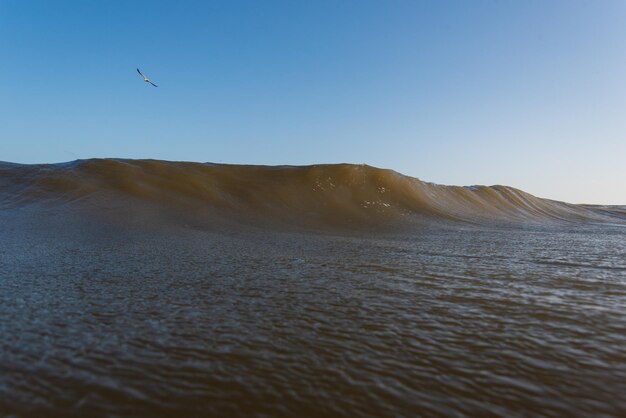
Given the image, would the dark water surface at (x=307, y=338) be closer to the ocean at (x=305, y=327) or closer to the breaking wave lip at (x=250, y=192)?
the ocean at (x=305, y=327)

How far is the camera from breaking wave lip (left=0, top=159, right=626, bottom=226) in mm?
9555

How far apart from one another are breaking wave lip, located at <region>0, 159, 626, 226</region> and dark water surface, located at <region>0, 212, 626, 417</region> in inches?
218

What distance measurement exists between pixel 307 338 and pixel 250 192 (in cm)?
936

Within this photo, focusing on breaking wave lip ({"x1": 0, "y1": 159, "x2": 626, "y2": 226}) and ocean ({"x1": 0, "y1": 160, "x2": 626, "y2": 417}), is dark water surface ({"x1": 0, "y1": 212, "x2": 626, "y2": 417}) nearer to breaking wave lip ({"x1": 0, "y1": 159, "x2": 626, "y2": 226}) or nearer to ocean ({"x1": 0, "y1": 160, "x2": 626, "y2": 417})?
ocean ({"x1": 0, "y1": 160, "x2": 626, "y2": 417})

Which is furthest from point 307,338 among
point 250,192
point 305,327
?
point 250,192

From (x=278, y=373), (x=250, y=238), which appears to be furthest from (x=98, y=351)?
(x=250, y=238)

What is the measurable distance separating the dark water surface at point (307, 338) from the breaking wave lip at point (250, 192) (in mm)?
5545

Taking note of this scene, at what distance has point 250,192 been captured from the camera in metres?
11.2

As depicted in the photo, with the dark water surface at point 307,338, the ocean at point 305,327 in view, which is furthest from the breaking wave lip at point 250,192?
the dark water surface at point 307,338

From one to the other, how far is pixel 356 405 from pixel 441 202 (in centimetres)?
1284

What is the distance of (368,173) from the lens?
13.9 m

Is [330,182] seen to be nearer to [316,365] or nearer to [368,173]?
[368,173]

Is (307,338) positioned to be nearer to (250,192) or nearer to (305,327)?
(305,327)

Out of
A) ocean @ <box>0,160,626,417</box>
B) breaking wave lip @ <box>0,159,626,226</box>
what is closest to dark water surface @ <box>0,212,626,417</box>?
ocean @ <box>0,160,626,417</box>
